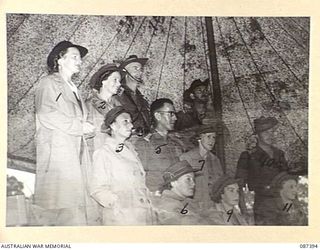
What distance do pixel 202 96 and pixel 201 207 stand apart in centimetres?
15

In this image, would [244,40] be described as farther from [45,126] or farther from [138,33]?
[45,126]

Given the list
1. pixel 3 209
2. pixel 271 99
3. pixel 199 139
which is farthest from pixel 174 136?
pixel 3 209

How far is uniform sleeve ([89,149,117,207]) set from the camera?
0.79m

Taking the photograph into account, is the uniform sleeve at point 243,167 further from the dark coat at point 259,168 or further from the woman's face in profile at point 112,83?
the woman's face in profile at point 112,83

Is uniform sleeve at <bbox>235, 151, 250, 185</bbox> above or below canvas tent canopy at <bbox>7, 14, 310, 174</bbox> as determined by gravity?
below

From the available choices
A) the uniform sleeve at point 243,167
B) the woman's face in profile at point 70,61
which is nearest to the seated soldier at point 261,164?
the uniform sleeve at point 243,167

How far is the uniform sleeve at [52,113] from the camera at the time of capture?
2.60 feet

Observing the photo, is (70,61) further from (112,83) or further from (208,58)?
(208,58)

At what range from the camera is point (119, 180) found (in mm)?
794

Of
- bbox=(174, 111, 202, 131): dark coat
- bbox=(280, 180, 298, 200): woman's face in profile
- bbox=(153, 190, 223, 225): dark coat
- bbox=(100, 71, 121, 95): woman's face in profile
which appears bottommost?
bbox=(153, 190, 223, 225): dark coat

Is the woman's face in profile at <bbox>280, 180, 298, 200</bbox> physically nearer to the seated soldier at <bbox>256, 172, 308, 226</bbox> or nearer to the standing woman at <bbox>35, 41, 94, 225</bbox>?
the seated soldier at <bbox>256, 172, 308, 226</bbox>

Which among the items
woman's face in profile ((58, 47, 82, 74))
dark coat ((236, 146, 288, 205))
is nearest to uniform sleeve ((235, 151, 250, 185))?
dark coat ((236, 146, 288, 205))

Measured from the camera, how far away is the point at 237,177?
2.62ft

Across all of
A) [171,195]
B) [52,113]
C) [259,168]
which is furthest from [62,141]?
[259,168]
